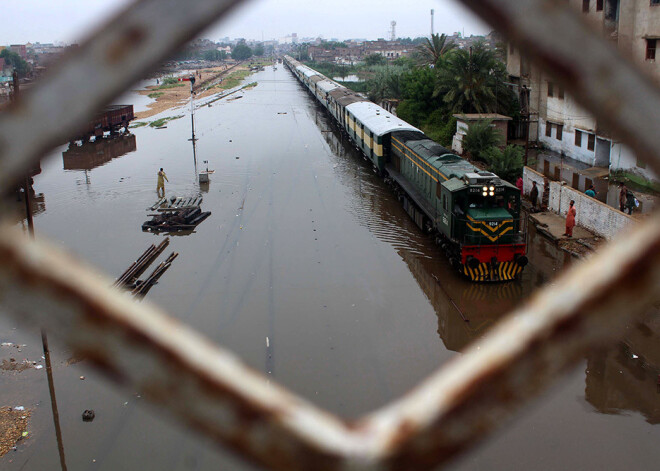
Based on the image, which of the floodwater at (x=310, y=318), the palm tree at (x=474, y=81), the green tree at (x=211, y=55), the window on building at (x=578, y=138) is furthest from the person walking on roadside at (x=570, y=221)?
the palm tree at (x=474, y=81)

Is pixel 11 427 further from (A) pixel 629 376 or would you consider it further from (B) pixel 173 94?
(B) pixel 173 94

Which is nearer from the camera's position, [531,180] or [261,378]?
[261,378]

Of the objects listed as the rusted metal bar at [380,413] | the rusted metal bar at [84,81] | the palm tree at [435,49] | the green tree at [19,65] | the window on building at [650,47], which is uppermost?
the palm tree at [435,49]

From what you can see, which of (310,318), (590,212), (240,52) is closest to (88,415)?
(310,318)

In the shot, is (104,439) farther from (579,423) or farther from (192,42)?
(192,42)

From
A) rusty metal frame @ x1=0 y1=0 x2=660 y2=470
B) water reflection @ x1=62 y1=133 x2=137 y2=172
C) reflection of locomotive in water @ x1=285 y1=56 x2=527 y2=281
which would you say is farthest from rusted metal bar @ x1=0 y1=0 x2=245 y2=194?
water reflection @ x1=62 y1=133 x2=137 y2=172

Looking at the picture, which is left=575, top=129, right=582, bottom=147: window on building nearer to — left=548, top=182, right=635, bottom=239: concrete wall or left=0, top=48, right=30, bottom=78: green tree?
left=548, top=182, right=635, bottom=239: concrete wall

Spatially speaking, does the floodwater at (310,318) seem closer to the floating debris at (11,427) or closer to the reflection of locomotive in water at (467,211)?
the floating debris at (11,427)
